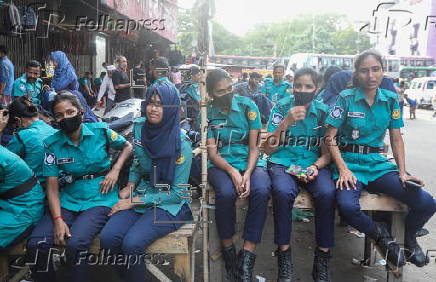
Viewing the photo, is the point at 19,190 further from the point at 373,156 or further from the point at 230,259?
the point at 373,156

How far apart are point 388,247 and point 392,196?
37 centimetres

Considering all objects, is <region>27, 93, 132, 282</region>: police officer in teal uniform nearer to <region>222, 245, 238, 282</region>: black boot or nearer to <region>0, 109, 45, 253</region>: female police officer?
<region>0, 109, 45, 253</region>: female police officer

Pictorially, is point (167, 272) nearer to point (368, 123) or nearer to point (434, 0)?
point (368, 123)

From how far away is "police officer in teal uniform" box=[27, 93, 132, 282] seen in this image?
2.67 m

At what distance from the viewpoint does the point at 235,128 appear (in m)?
3.29

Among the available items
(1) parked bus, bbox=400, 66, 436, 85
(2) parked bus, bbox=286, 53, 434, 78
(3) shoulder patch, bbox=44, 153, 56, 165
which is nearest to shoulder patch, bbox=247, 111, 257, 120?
(3) shoulder patch, bbox=44, 153, 56, 165

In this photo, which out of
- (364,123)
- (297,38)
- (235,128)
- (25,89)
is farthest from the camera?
(297,38)

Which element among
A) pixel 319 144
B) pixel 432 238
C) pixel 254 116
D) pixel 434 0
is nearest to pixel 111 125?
pixel 254 116

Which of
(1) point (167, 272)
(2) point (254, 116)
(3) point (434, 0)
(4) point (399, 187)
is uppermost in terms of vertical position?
(3) point (434, 0)

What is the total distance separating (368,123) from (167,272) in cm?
213

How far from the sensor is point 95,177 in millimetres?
2969

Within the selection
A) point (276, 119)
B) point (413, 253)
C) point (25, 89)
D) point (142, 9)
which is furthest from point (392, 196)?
point (142, 9)

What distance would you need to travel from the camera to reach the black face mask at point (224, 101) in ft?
10.7

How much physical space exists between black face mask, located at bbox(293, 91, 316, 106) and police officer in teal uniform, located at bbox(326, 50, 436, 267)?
206mm
